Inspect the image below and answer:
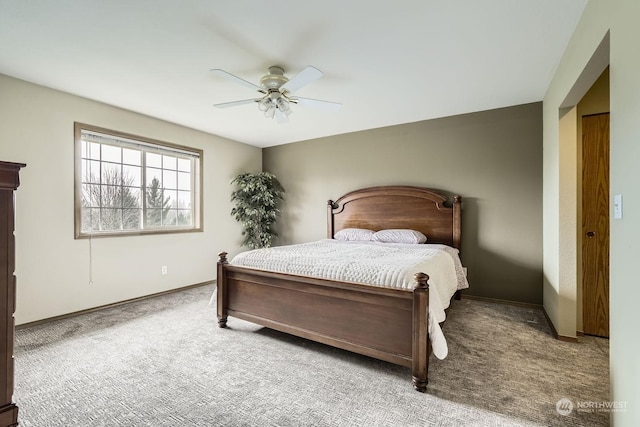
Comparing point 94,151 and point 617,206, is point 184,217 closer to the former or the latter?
point 94,151

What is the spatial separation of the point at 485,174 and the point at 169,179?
4.35 metres

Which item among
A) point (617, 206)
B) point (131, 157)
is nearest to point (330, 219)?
point (131, 157)

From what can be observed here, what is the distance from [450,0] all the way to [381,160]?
2711 mm

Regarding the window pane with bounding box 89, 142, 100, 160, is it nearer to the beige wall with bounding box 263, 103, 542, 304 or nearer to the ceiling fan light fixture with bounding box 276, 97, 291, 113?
the ceiling fan light fixture with bounding box 276, 97, 291, 113

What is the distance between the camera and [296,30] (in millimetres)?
2062

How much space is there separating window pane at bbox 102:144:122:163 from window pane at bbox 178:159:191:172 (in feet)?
2.70

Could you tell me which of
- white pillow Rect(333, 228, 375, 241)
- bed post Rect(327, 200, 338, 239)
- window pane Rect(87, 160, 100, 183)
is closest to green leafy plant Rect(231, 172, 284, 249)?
bed post Rect(327, 200, 338, 239)

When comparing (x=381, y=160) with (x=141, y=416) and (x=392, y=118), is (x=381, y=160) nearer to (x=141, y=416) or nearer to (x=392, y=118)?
(x=392, y=118)

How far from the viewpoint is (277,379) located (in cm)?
195

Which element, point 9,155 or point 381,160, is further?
point 381,160

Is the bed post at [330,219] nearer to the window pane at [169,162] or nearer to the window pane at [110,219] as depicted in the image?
the window pane at [169,162]

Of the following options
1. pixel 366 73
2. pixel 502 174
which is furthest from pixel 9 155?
pixel 502 174

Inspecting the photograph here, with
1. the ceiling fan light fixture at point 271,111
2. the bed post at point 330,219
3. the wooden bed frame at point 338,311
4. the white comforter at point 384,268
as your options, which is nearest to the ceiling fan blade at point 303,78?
the ceiling fan light fixture at point 271,111

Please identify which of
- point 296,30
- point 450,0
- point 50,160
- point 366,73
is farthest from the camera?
point 50,160
